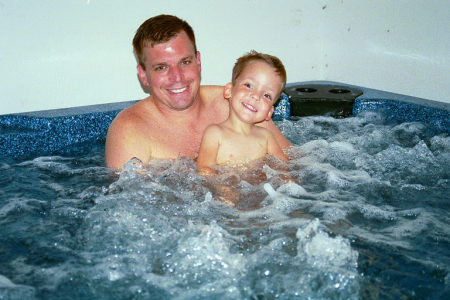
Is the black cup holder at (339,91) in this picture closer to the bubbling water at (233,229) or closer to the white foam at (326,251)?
the bubbling water at (233,229)

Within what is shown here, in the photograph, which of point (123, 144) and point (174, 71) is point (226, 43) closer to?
point (174, 71)

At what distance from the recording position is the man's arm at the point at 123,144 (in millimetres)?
2229

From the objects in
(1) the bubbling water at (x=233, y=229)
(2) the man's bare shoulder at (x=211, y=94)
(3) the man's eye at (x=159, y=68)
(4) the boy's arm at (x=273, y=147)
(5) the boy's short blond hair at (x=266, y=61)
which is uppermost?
(5) the boy's short blond hair at (x=266, y=61)

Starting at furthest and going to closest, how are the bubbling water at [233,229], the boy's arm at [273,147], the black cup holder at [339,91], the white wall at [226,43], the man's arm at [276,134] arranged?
the black cup holder at [339,91], the white wall at [226,43], the man's arm at [276,134], the boy's arm at [273,147], the bubbling water at [233,229]

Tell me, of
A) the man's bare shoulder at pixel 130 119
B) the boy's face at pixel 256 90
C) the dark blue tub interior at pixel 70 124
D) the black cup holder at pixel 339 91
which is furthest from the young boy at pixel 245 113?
the black cup holder at pixel 339 91

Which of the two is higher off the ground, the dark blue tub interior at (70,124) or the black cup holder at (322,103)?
the black cup holder at (322,103)

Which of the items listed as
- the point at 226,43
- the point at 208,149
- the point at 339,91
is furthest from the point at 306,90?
the point at 208,149

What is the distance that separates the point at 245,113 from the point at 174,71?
0.37m

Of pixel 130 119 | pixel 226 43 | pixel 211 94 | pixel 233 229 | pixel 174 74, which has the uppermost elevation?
pixel 226 43

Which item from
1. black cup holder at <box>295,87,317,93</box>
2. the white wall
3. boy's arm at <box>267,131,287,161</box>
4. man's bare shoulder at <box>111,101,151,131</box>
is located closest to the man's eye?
man's bare shoulder at <box>111,101,151,131</box>

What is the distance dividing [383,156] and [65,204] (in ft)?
4.97

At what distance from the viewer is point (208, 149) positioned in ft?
7.47

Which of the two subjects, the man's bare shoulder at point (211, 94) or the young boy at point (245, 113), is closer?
the young boy at point (245, 113)

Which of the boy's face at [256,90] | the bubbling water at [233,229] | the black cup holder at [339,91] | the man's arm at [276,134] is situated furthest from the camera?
the black cup holder at [339,91]
